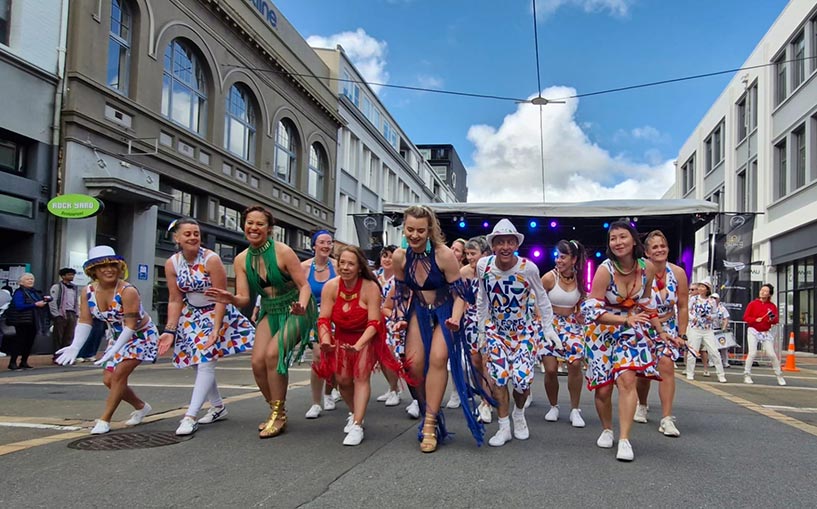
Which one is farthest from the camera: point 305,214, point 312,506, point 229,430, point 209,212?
point 305,214

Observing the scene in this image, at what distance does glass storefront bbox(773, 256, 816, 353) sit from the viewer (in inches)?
846

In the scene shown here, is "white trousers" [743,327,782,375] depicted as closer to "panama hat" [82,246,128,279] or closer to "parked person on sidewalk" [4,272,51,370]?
"panama hat" [82,246,128,279]

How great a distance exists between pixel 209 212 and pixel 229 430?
17421 mm

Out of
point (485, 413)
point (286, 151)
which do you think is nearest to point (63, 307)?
point (485, 413)

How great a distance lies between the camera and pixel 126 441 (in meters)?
5.14

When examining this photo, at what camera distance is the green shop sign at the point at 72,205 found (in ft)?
47.7

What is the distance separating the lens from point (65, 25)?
15.5 meters

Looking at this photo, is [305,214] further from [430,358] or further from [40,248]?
[430,358]

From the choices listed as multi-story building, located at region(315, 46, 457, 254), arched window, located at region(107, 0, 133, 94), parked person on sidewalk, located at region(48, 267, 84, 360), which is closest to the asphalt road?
parked person on sidewalk, located at region(48, 267, 84, 360)

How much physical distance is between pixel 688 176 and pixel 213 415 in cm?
4093

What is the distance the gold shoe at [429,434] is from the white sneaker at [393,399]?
7.92 feet

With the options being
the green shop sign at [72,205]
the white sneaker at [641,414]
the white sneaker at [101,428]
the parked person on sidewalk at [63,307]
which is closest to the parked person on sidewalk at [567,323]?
the white sneaker at [641,414]

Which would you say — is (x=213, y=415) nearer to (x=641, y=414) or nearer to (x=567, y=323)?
(x=567, y=323)

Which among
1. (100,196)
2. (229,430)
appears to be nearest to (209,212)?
(100,196)
